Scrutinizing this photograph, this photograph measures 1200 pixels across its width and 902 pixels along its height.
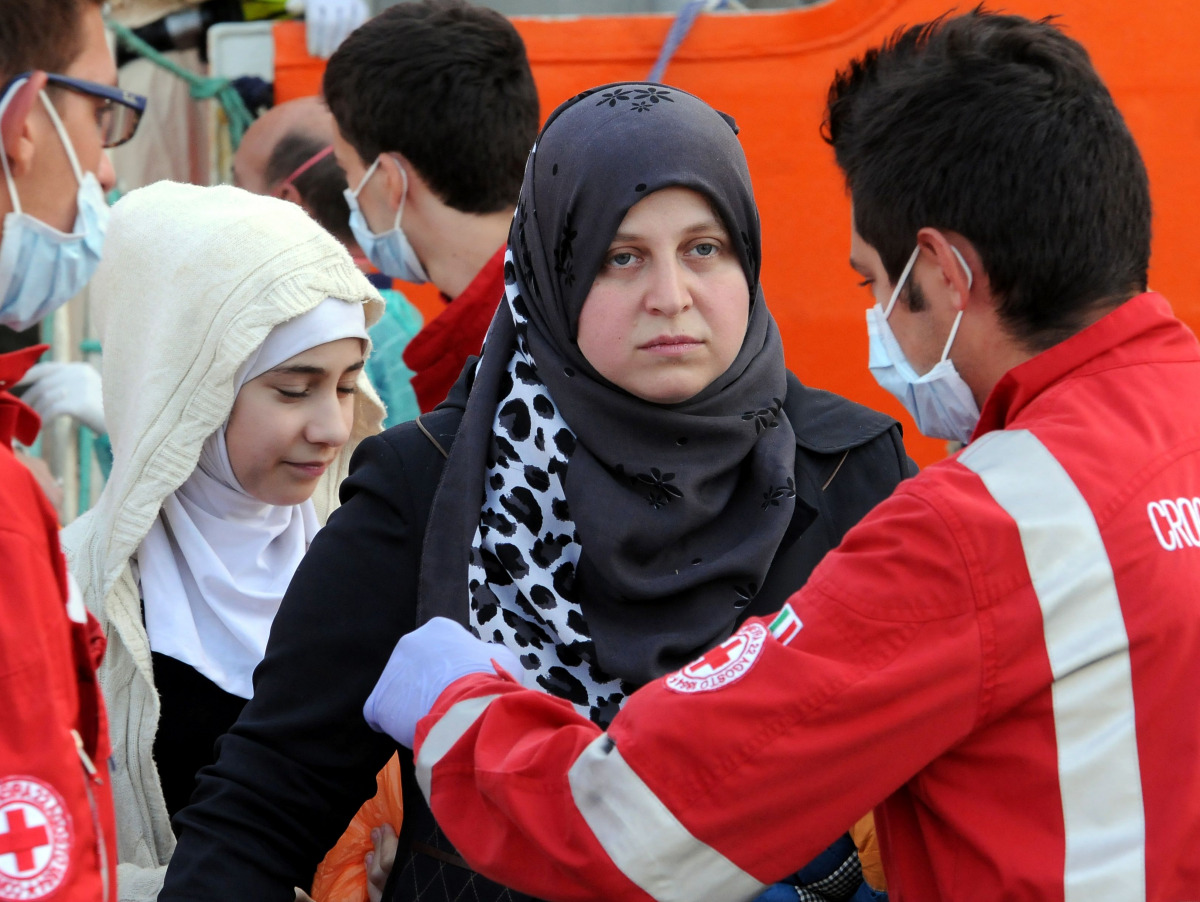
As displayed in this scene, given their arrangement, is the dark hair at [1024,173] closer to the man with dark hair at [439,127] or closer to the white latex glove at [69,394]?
the man with dark hair at [439,127]

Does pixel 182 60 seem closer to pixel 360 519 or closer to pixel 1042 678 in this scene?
pixel 360 519

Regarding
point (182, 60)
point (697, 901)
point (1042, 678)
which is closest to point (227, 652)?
point (697, 901)

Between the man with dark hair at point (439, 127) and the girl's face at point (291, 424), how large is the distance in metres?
0.54

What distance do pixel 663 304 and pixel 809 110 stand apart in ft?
9.51

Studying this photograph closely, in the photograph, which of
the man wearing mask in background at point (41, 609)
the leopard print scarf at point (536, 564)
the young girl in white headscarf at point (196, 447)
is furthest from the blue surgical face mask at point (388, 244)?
the leopard print scarf at point (536, 564)

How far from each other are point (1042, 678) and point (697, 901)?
420 millimetres

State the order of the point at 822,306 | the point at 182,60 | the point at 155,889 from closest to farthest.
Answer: the point at 155,889 < the point at 822,306 < the point at 182,60

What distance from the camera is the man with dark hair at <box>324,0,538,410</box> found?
3.29 meters

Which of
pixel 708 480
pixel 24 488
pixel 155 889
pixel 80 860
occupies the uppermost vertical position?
pixel 24 488

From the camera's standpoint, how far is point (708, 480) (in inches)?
76.8

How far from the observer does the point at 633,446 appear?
1948 millimetres

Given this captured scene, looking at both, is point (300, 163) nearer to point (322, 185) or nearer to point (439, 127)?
point (322, 185)

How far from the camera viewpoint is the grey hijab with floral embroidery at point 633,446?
6.16ft

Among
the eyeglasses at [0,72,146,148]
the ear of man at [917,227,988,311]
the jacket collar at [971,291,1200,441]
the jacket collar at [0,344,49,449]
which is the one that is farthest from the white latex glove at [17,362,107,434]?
the jacket collar at [971,291,1200,441]
